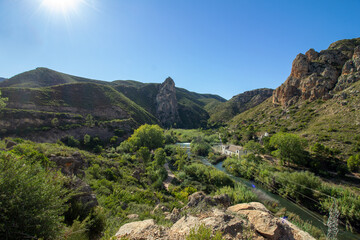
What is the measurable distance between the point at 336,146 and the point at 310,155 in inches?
204

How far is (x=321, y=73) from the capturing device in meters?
55.7

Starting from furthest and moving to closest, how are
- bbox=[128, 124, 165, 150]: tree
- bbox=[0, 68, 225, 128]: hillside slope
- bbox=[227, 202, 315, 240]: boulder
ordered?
bbox=[0, 68, 225, 128]: hillside slope
bbox=[128, 124, 165, 150]: tree
bbox=[227, 202, 315, 240]: boulder

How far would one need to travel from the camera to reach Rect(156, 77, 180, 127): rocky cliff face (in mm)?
114125

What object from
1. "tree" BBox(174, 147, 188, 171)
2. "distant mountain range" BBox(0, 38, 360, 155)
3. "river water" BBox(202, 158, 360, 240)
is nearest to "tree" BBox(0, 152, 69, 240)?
"river water" BBox(202, 158, 360, 240)

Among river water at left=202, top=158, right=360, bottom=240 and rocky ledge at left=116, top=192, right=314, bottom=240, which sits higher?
rocky ledge at left=116, top=192, right=314, bottom=240

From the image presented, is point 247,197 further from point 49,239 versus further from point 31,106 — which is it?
point 31,106

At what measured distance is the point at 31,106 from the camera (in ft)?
141

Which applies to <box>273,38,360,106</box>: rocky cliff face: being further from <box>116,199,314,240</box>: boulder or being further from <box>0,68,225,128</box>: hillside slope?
<box>116,199,314,240</box>: boulder

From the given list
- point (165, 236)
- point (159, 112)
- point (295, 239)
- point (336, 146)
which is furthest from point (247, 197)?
point (159, 112)

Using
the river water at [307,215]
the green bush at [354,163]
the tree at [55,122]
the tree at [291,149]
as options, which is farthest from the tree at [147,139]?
the green bush at [354,163]

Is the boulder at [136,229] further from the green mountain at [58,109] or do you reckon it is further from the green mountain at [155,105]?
the green mountain at [155,105]

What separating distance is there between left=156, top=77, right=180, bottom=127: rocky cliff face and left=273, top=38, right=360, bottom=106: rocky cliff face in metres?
71.1

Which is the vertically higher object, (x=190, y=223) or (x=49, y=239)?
(x=49, y=239)

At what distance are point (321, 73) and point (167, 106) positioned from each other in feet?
299
